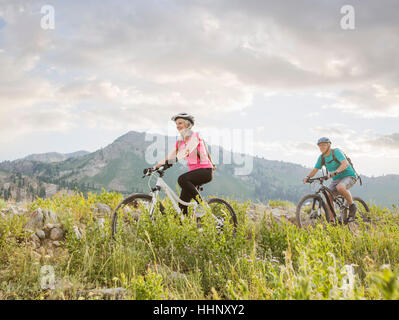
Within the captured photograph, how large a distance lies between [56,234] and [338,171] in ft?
24.6

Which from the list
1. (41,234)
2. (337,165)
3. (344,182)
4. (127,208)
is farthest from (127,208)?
(344,182)

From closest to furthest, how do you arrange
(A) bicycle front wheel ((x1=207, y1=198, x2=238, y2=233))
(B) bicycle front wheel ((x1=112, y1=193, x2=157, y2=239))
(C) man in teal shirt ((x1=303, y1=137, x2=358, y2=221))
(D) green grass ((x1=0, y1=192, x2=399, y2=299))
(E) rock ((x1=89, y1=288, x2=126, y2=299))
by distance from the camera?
(E) rock ((x1=89, y1=288, x2=126, y2=299)) < (D) green grass ((x1=0, y1=192, x2=399, y2=299)) < (B) bicycle front wheel ((x1=112, y1=193, x2=157, y2=239)) < (A) bicycle front wheel ((x1=207, y1=198, x2=238, y2=233)) < (C) man in teal shirt ((x1=303, y1=137, x2=358, y2=221))

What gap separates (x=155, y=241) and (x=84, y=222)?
2385 mm

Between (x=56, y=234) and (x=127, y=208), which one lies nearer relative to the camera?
(x=56, y=234)

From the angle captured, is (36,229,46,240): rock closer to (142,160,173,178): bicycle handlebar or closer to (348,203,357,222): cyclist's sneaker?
(142,160,173,178): bicycle handlebar

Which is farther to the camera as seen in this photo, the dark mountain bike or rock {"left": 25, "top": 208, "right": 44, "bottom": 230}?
the dark mountain bike

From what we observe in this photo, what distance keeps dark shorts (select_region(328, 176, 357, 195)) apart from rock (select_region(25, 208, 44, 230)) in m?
8.01

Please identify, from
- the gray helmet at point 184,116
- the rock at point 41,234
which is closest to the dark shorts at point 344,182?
the gray helmet at point 184,116

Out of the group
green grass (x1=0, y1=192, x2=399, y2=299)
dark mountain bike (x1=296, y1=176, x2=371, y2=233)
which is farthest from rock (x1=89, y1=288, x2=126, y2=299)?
dark mountain bike (x1=296, y1=176, x2=371, y2=233)

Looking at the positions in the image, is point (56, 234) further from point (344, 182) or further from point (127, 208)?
point (344, 182)

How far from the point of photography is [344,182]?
8.59 meters

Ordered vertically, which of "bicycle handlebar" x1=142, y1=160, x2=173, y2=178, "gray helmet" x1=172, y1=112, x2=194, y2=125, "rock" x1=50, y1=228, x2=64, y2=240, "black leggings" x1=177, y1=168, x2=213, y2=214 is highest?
"gray helmet" x1=172, y1=112, x2=194, y2=125

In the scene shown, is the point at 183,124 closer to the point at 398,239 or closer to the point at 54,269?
the point at 54,269

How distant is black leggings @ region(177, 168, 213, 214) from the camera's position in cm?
620
